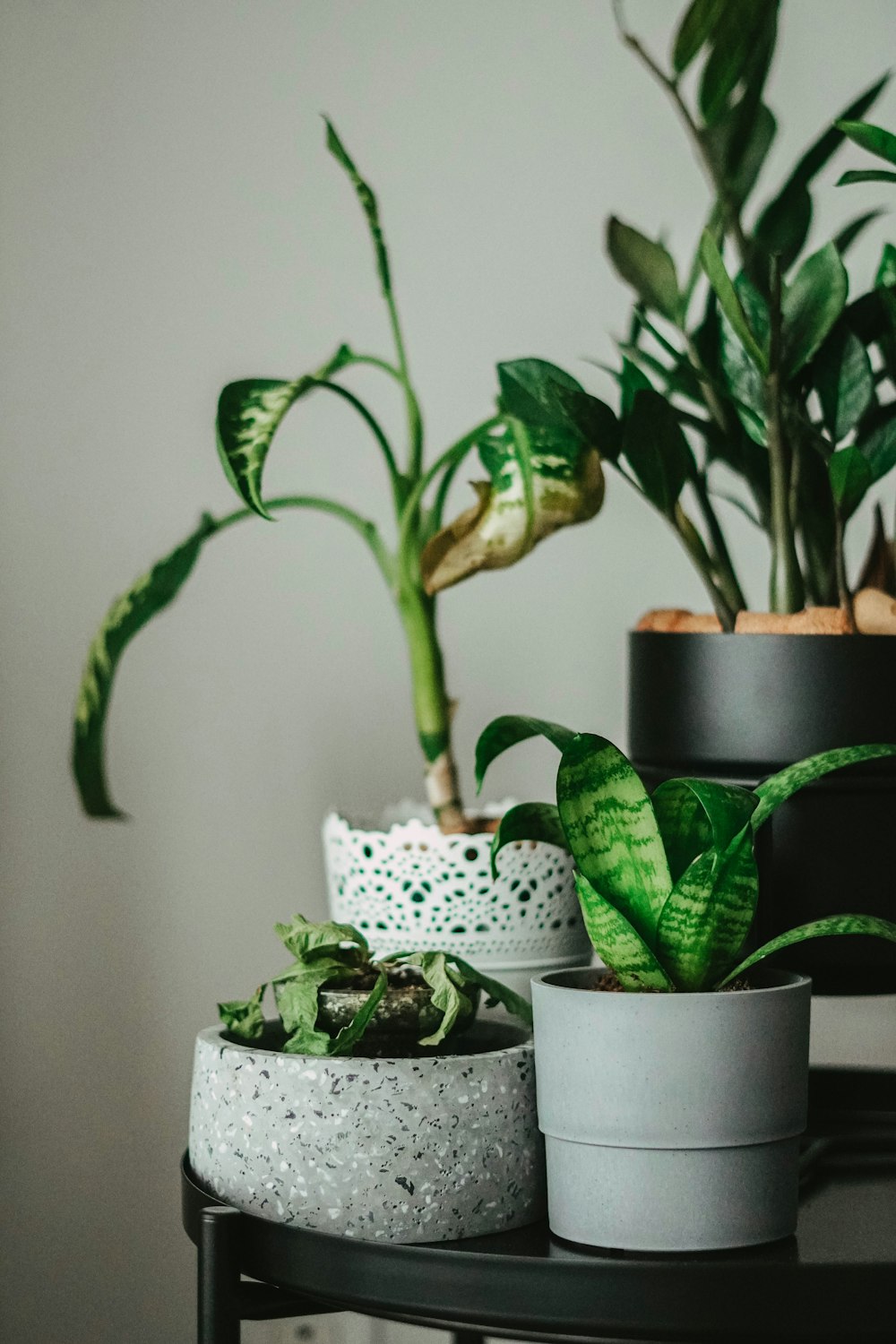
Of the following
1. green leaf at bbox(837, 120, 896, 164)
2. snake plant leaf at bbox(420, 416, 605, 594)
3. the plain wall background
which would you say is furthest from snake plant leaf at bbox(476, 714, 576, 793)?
the plain wall background

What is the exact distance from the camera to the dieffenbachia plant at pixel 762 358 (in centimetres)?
73

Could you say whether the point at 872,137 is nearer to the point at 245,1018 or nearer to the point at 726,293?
the point at 726,293

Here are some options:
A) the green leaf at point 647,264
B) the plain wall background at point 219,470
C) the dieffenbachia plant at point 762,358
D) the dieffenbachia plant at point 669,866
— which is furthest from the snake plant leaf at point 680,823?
the plain wall background at point 219,470

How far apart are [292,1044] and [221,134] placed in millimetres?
837

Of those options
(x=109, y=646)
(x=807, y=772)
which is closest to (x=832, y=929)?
(x=807, y=772)

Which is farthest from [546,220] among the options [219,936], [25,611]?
[219,936]

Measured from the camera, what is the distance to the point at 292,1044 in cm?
57

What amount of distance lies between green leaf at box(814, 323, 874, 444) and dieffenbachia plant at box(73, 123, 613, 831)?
0.13m

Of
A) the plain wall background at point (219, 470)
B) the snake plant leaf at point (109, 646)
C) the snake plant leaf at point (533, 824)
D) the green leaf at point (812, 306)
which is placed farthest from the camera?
the plain wall background at point (219, 470)

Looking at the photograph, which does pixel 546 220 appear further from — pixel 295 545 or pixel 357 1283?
pixel 357 1283

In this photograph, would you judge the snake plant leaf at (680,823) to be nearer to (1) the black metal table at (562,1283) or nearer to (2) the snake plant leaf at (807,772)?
(2) the snake plant leaf at (807,772)

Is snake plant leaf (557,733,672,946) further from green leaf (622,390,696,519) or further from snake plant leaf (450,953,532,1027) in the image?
green leaf (622,390,696,519)

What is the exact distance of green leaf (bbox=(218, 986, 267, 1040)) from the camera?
61 cm

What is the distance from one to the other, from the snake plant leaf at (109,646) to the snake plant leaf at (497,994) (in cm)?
33
